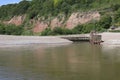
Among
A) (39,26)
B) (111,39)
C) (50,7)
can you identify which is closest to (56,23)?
(39,26)

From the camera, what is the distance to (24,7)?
151000 millimetres

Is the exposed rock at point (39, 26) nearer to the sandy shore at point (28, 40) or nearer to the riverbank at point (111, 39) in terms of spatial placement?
the sandy shore at point (28, 40)

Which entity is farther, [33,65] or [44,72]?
[33,65]

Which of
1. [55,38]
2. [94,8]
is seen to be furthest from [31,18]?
[55,38]

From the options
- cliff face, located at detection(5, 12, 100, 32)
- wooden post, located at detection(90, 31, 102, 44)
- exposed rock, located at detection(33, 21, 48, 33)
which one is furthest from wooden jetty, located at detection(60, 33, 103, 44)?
exposed rock, located at detection(33, 21, 48, 33)

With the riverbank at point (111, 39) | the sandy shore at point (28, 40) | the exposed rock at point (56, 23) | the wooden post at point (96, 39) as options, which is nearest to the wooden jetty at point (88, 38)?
the wooden post at point (96, 39)

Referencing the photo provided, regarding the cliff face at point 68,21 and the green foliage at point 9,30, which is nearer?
the cliff face at point 68,21

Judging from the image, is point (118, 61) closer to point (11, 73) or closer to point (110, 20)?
point (11, 73)

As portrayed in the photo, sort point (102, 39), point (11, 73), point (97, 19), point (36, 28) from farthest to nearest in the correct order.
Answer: point (36, 28)
point (97, 19)
point (102, 39)
point (11, 73)

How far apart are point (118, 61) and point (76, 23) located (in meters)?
77.5

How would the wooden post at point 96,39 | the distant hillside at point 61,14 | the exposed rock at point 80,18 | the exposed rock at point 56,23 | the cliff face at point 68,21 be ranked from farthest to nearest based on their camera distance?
the exposed rock at point 56,23 < the cliff face at point 68,21 < the exposed rock at point 80,18 < the distant hillside at point 61,14 < the wooden post at point 96,39

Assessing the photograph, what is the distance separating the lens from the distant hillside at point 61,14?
107812 mm

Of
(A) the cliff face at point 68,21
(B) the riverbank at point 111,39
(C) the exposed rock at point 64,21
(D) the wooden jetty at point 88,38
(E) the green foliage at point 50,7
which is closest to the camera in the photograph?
(B) the riverbank at point 111,39

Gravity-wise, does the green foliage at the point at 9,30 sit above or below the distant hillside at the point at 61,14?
below
